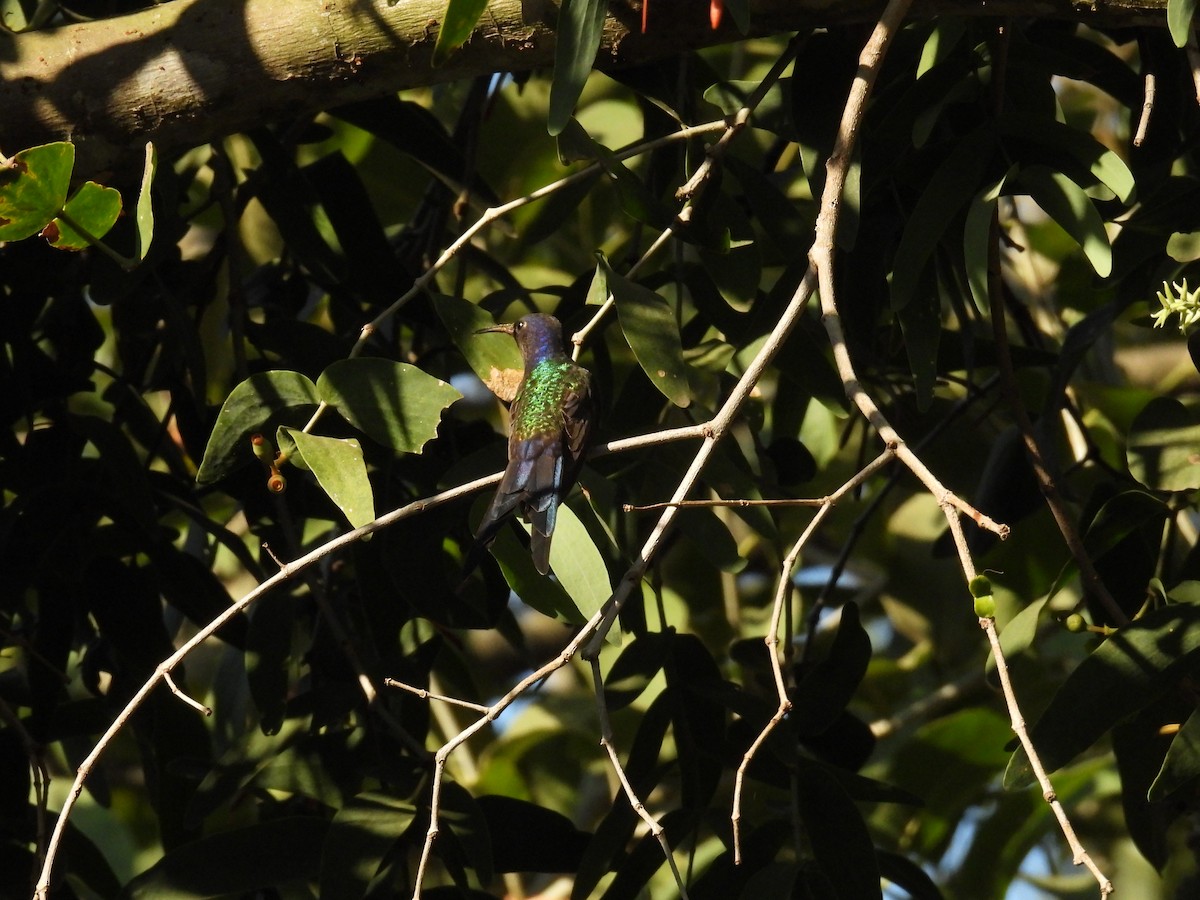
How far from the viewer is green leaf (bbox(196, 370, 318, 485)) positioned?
1.56 m

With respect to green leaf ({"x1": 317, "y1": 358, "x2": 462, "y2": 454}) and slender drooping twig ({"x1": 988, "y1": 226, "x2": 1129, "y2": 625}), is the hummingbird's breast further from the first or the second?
slender drooping twig ({"x1": 988, "y1": 226, "x2": 1129, "y2": 625})

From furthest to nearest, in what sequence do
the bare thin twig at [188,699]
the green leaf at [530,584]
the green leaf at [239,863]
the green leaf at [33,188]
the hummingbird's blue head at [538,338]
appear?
1. the hummingbird's blue head at [538,338]
2. the green leaf at [239,863]
3. the green leaf at [530,584]
4. the green leaf at [33,188]
5. the bare thin twig at [188,699]

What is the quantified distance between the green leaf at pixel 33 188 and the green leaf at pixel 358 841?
0.77 meters

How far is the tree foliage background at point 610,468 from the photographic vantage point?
1.61 metres

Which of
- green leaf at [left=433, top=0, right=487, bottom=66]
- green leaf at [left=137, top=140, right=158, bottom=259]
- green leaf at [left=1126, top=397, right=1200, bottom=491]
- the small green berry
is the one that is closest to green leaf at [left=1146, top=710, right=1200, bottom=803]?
green leaf at [left=1126, top=397, right=1200, bottom=491]

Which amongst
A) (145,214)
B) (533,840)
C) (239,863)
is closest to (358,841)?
(239,863)

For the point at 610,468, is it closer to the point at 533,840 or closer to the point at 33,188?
the point at 533,840

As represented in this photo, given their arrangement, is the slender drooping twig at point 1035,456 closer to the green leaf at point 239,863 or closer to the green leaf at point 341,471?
the green leaf at point 341,471

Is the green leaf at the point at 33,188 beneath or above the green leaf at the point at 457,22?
beneath

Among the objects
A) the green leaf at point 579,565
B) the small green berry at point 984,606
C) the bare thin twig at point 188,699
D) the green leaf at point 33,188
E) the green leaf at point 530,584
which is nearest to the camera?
the small green berry at point 984,606

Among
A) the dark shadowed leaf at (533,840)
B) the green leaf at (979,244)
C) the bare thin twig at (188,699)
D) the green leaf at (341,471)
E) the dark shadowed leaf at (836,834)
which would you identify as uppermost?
the green leaf at (979,244)

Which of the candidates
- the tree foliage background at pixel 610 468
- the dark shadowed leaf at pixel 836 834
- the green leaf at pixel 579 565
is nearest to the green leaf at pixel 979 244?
the tree foliage background at pixel 610 468

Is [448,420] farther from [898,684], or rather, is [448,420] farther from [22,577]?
[898,684]

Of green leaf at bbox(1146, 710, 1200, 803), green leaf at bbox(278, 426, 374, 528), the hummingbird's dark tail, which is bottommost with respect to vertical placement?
green leaf at bbox(1146, 710, 1200, 803)
